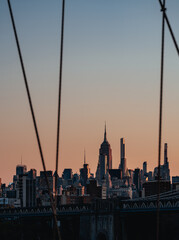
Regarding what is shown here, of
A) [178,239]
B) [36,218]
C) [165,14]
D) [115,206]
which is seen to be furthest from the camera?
[36,218]

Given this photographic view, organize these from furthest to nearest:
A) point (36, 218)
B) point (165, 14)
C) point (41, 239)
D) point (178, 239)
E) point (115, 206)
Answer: point (36, 218), point (41, 239), point (115, 206), point (178, 239), point (165, 14)

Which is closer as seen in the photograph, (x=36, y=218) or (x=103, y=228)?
(x=103, y=228)

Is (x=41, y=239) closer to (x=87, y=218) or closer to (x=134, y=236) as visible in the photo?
(x=87, y=218)

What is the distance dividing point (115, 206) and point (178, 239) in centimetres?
1450

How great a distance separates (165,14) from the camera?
18.1m

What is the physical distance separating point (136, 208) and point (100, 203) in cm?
809

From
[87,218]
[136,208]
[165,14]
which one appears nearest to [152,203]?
[136,208]

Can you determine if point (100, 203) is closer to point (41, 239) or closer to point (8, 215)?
point (41, 239)

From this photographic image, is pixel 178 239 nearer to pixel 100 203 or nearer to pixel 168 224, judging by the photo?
pixel 168 224

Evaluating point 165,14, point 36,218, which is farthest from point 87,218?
point 165,14

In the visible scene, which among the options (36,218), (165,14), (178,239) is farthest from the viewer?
(36,218)

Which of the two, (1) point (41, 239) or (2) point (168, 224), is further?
(1) point (41, 239)

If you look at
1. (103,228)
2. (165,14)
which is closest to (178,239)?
(103,228)

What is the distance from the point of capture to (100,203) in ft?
454
